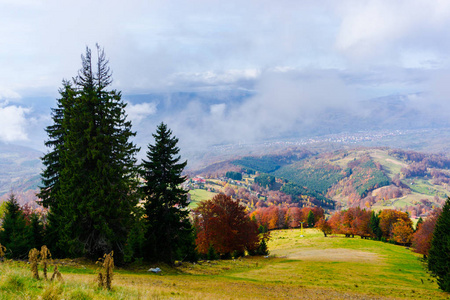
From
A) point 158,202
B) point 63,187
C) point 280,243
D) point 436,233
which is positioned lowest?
point 280,243

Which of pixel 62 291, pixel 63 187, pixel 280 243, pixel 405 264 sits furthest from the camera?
pixel 280 243

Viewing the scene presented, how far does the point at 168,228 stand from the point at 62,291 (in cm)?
2054

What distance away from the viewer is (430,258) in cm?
3794

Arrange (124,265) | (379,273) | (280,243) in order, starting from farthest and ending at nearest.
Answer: (280,243) < (379,273) < (124,265)

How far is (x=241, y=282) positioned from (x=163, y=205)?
1158 centimetres

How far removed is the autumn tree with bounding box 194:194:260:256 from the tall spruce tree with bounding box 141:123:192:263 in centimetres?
1687

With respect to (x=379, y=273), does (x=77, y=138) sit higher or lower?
higher

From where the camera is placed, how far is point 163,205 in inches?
1152

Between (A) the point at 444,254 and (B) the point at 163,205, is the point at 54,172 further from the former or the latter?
(A) the point at 444,254

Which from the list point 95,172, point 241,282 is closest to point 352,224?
point 241,282

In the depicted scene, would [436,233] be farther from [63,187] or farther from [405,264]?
[63,187]

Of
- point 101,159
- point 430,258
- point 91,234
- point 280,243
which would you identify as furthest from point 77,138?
point 280,243

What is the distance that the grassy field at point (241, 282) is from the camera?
9.24m

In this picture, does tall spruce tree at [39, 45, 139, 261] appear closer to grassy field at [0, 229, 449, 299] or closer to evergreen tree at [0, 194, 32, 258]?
grassy field at [0, 229, 449, 299]
